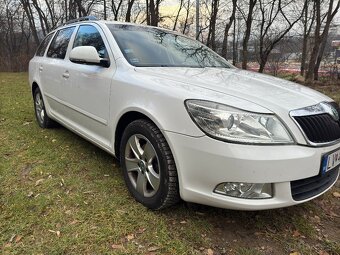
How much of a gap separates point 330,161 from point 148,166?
1359mm

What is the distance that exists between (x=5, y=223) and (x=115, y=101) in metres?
1.32

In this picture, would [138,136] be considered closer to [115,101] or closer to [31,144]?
[115,101]

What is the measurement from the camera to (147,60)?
130 inches

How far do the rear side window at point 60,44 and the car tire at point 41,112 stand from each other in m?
0.75

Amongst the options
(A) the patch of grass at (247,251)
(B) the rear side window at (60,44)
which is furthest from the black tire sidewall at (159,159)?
(B) the rear side window at (60,44)

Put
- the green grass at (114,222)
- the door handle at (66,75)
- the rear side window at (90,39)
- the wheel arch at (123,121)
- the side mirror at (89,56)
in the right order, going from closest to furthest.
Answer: the green grass at (114,222), the wheel arch at (123,121), the side mirror at (89,56), the rear side window at (90,39), the door handle at (66,75)

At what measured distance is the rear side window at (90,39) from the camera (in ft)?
11.5

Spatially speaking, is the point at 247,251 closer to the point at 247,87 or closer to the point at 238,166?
the point at 238,166

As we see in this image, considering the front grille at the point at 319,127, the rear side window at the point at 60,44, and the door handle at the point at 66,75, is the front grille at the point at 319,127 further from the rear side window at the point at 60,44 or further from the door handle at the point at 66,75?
the rear side window at the point at 60,44

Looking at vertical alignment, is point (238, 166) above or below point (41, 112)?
above

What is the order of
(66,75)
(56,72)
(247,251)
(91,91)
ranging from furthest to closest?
(56,72) < (66,75) < (91,91) < (247,251)

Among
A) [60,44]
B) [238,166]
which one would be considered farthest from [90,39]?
[238,166]

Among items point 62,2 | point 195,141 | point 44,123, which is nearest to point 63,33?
point 44,123

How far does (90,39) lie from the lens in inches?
151
